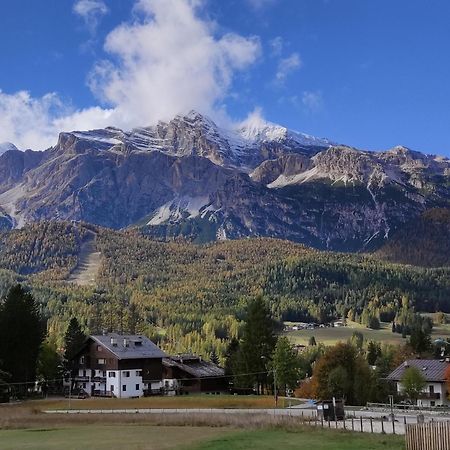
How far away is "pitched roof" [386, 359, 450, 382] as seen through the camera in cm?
11912

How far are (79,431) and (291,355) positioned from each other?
53615mm

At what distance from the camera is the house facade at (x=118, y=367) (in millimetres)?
119875

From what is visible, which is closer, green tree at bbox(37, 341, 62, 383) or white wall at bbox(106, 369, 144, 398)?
white wall at bbox(106, 369, 144, 398)

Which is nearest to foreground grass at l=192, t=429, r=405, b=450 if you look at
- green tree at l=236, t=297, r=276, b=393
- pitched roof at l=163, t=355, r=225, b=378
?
green tree at l=236, t=297, r=276, b=393

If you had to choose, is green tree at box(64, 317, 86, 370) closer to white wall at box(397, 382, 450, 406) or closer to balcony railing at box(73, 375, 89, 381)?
balcony railing at box(73, 375, 89, 381)

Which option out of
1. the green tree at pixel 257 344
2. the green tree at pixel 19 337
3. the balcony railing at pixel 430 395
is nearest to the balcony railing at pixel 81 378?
the green tree at pixel 19 337

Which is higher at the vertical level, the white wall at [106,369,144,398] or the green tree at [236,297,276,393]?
the green tree at [236,297,276,393]

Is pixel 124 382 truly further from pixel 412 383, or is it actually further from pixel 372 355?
pixel 372 355

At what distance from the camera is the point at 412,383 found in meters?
113

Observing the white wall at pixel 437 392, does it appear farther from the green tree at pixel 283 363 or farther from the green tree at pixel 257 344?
the green tree at pixel 257 344

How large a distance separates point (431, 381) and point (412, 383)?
27.5ft

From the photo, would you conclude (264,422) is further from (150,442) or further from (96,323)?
(96,323)

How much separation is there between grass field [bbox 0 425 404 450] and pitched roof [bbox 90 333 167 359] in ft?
217

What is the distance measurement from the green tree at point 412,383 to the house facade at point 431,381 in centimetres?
245
